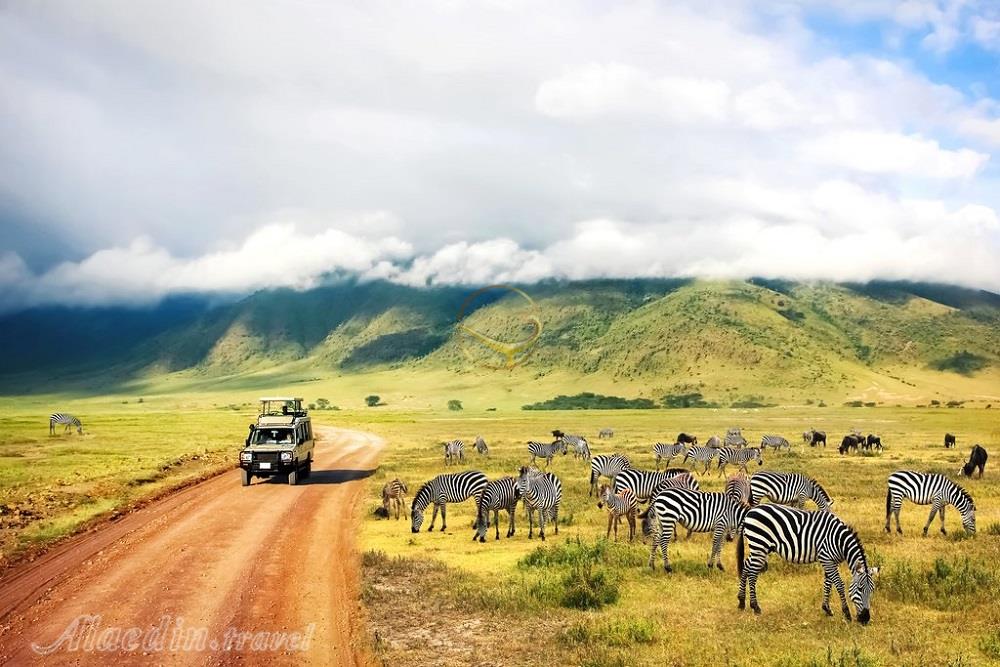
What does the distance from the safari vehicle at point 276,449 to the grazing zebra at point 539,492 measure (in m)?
16.4

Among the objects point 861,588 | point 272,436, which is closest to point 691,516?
point 861,588

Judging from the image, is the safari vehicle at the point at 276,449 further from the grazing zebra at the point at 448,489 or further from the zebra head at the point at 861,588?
the zebra head at the point at 861,588

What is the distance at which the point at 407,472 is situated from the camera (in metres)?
43.2

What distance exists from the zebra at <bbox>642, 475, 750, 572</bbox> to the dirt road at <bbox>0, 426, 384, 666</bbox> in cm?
833

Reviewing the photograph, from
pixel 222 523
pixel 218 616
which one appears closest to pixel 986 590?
pixel 218 616

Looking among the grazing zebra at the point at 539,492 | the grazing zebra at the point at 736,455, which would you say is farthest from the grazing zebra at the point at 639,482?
the grazing zebra at the point at 736,455

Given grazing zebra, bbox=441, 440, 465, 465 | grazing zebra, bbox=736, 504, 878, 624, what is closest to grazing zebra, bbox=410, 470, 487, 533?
grazing zebra, bbox=736, 504, 878, 624

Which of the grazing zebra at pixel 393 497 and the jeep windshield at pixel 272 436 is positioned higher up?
the jeep windshield at pixel 272 436

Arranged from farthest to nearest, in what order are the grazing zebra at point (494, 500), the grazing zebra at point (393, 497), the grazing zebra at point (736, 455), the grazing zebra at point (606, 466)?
the grazing zebra at point (736, 455) < the grazing zebra at point (606, 466) < the grazing zebra at point (393, 497) < the grazing zebra at point (494, 500)

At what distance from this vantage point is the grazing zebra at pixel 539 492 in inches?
957

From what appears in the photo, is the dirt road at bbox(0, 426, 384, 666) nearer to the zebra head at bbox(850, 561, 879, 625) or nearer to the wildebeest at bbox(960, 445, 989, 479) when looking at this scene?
the zebra head at bbox(850, 561, 879, 625)

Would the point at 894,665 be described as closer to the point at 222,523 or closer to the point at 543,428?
the point at 222,523

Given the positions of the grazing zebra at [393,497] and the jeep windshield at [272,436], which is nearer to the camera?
the grazing zebra at [393,497]

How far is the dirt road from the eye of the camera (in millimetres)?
13469
